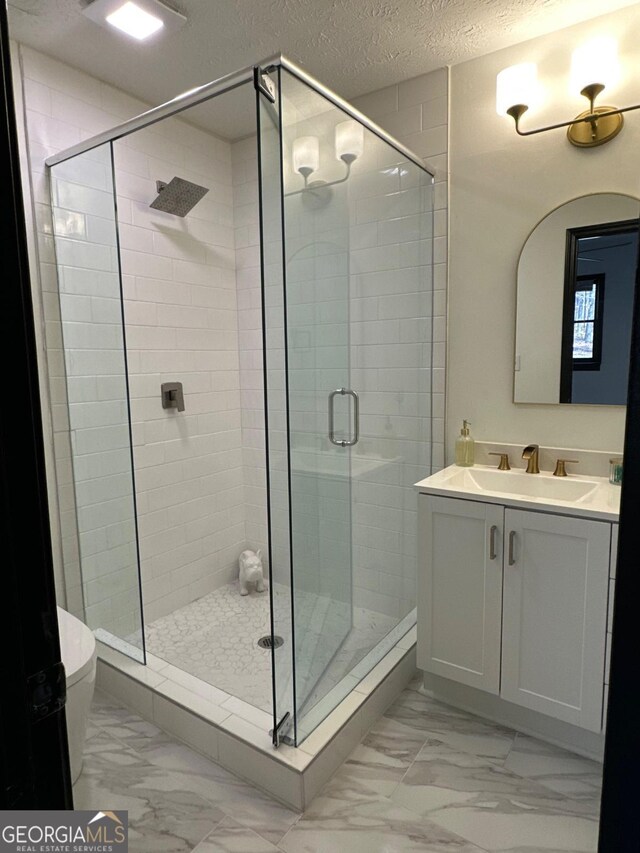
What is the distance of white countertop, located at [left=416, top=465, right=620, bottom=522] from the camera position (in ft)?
5.66

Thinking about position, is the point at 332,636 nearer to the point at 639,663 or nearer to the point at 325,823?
the point at 325,823

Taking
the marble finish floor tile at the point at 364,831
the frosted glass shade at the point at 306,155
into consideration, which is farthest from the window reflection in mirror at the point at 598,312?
the marble finish floor tile at the point at 364,831

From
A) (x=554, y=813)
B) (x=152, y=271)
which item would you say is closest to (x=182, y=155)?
(x=152, y=271)

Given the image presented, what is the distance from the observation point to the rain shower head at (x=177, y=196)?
8.29 ft

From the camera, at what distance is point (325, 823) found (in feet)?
5.19

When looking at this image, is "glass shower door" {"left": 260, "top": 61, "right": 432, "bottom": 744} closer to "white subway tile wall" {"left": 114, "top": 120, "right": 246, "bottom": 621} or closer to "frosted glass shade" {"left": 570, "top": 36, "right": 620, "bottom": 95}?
"frosted glass shade" {"left": 570, "top": 36, "right": 620, "bottom": 95}

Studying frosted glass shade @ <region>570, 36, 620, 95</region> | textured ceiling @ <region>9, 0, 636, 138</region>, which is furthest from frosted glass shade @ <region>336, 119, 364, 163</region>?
frosted glass shade @ <region>570, 36, 620, 95</region>

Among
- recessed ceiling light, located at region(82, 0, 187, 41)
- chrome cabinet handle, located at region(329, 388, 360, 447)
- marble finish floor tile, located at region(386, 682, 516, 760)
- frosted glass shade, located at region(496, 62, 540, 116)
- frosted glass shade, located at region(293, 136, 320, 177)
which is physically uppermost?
recessed ceiling light, located at region(82, 0, 187, 41)

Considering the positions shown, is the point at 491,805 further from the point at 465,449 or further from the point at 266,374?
the point at 266,374

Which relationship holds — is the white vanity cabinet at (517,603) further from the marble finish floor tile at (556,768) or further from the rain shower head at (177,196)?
the rain shower head at (177,196)

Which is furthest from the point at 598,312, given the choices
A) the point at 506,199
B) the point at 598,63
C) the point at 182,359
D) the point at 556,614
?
the point at 182,359

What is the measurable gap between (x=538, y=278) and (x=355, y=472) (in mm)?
1088

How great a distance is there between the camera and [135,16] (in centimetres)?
183

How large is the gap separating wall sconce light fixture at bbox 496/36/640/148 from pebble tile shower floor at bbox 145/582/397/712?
77.8 inches
